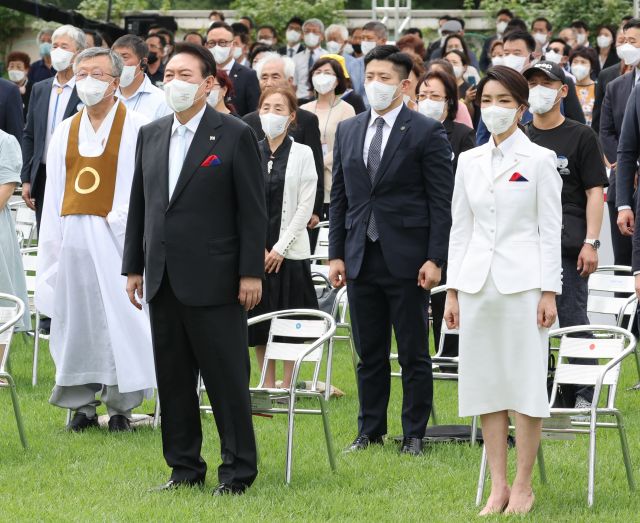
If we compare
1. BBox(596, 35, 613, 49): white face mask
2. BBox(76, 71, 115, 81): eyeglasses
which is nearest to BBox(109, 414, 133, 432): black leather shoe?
BBox(76, 71, 115, 81): eyeglasses

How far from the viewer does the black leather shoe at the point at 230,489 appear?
6959 millimetres

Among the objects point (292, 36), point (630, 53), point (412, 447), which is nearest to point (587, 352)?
point (412, 447)

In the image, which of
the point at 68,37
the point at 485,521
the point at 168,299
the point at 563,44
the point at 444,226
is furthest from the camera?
the point at 563,44

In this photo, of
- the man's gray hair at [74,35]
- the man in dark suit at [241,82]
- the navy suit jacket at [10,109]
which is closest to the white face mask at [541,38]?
the man in dark suit at [241,82]

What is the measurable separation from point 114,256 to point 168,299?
167cm

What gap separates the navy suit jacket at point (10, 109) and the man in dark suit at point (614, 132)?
478 cm

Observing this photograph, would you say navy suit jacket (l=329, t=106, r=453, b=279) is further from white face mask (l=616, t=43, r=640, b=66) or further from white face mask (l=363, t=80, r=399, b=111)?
white face mask (l=616, t=43, r=640, b=66)

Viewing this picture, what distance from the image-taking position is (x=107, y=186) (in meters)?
8.55

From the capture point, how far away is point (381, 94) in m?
8.07

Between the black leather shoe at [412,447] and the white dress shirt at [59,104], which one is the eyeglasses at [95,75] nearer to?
the white dress shirt at [59,104]

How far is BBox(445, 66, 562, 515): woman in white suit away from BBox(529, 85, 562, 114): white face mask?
1.74 metres

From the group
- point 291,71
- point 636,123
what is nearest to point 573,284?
point 636,123

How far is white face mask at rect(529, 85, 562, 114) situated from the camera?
27.6 ft

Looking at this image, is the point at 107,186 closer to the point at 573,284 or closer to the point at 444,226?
the point at 444,226
